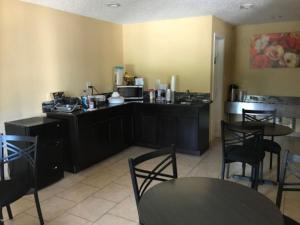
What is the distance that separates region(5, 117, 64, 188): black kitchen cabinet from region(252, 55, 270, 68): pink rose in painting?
14.0 feet

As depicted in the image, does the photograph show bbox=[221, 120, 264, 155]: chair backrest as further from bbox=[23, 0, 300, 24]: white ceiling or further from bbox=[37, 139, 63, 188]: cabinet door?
bbox=[37, 139, 63, 188]: cabinet door

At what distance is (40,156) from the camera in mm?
3180

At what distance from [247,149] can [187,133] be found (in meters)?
1.26

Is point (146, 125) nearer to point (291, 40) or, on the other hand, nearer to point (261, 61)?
point (261, 61)

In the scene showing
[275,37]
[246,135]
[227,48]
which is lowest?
[246,135]

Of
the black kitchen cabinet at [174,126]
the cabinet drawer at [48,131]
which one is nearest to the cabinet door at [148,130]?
the black kitchen cabinet at [174,126]

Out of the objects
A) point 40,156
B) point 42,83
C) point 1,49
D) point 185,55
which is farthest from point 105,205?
point 185,55

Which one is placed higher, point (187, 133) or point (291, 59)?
point (291, 59)

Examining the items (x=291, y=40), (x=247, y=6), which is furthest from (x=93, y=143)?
(x=291, y=40)

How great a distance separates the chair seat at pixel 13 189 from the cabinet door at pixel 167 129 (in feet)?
8.30

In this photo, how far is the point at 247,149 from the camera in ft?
10.5

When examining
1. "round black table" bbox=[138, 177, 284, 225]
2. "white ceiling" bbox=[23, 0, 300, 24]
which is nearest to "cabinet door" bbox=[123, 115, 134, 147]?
"white ceiling" bbox=[23, 0, 300, 24]

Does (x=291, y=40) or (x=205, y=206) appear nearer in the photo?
(x=205, y=206)

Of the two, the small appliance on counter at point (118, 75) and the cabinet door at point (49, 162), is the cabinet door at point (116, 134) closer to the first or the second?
the small appliance on counter at point (118, 75)
